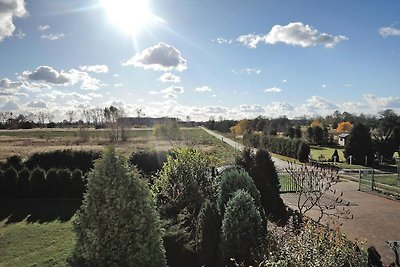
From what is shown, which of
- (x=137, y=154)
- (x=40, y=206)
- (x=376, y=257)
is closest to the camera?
(x=376, y=257)

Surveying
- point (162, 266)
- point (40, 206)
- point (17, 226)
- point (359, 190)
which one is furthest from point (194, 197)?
point (359, 190)

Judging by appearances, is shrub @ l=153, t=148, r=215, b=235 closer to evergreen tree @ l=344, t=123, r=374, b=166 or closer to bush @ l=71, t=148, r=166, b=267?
bush @ l=71, t=148, r=166, b=267

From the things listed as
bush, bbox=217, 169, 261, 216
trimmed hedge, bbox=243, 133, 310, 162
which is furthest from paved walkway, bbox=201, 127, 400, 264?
trimmed hedge, bbox=243, 133, 310, 162

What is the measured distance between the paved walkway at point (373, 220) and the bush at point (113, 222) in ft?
17.5

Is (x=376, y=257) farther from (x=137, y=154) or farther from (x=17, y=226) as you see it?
(x=137, y=154)

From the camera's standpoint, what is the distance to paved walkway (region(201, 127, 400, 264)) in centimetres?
1051

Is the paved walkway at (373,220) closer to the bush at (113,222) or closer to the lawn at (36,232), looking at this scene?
the bush at (113,222)

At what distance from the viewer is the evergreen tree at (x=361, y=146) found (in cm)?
3098

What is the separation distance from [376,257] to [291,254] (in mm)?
2328

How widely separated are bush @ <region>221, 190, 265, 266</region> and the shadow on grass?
10.4m

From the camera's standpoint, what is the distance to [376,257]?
250 inches

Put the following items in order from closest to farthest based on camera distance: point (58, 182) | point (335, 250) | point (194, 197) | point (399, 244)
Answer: point (335, 250), point (399, 244), point (194, 197), point (58, 182)

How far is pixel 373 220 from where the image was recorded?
12930 mm

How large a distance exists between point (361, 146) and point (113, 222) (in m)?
30.3
